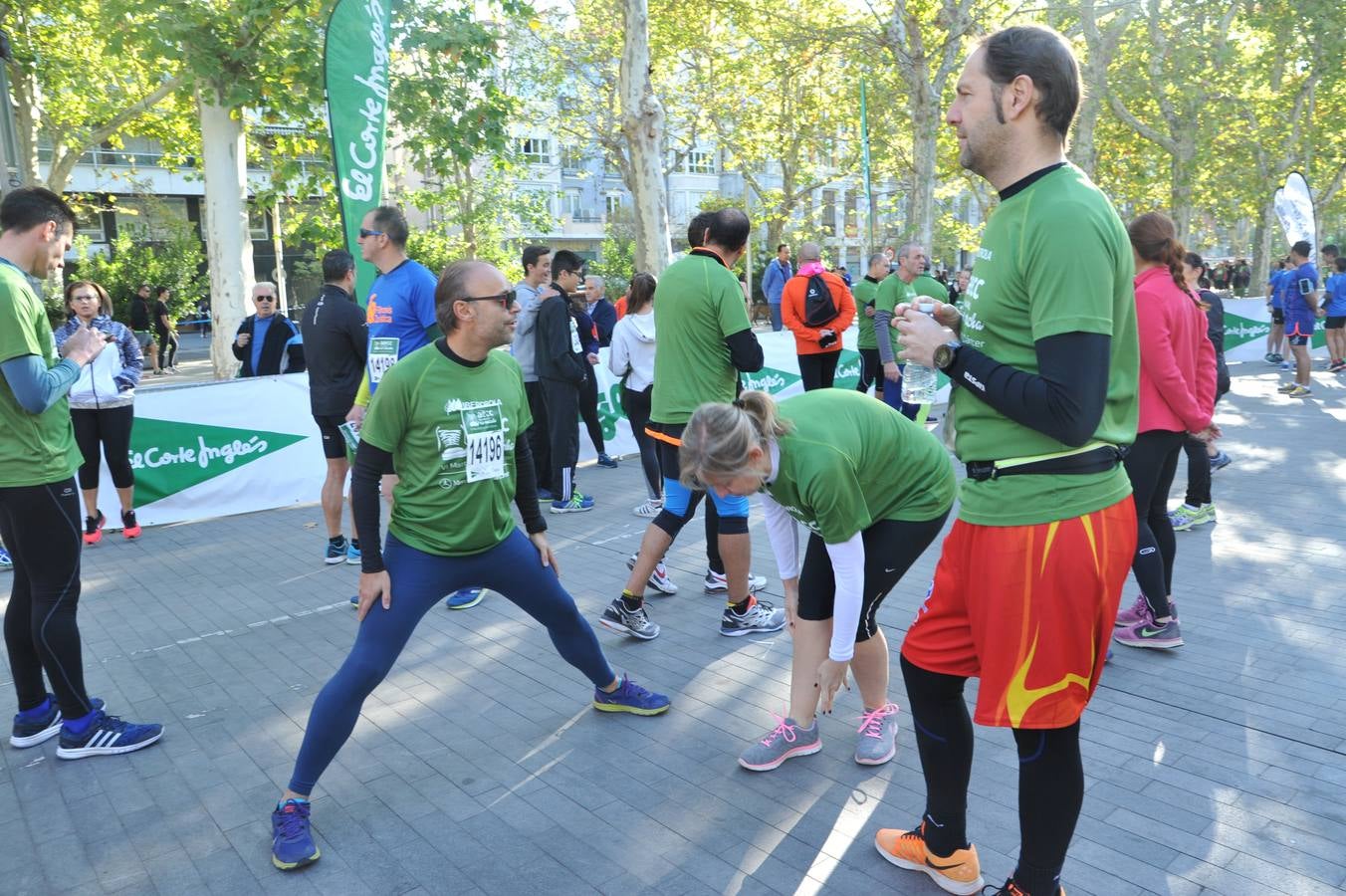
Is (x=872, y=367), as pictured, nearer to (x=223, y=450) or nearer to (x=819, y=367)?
(x=819, y=367)

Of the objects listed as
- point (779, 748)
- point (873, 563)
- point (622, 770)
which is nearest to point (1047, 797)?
point (873, 563)

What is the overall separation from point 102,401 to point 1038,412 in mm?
7490

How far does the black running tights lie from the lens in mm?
2285

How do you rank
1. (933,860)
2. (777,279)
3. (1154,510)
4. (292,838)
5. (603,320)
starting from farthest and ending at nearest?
(777,279), (603,320), (1154,510), (292,838), (933,860)

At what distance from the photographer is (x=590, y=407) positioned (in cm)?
971

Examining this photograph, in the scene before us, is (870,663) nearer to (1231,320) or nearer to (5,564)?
(5,564)

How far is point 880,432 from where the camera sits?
3.19 m

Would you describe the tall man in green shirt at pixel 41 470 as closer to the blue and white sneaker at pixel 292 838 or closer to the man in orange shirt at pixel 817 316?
the blue and white sneaker at pixel 292 838

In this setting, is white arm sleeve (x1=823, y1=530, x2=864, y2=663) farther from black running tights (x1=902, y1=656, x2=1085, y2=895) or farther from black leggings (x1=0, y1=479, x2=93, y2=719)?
black leggings (x1=0, y1=479, x2=93, y2=719)

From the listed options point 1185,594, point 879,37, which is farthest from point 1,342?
point 879,37

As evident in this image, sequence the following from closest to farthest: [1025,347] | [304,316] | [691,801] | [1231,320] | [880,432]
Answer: [1025,347] < [880,432] < [691,801] < [304,316] < [1231,320]

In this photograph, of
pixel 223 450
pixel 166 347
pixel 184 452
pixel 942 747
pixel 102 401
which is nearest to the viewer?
pixel 942 747

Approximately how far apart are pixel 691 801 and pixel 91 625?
4.18 m

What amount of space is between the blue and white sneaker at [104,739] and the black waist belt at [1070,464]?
364 cm
